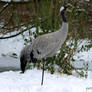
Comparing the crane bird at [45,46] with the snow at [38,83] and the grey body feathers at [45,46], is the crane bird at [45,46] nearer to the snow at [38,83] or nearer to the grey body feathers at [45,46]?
the grey body feathers at [45,46]

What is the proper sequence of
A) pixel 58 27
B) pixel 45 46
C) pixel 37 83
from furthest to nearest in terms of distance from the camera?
pixel 58 27
pixel 37 83
pixel 45 46

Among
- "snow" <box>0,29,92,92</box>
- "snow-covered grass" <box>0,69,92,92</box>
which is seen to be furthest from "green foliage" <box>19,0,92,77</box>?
"snow-covered grass" <box>0,69,92,92</box>

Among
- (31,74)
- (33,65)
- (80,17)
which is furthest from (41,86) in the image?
(80,17)

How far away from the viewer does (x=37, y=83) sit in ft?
20.6

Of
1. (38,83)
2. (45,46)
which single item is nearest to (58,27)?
(45,46)

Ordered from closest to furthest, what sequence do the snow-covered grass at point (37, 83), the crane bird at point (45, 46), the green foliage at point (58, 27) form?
the snow-covered grass at point (37, 83), the crane bird at point (45, 46), the green foliage at point (58, 27)

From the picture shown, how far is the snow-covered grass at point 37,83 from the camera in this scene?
572 centimetres

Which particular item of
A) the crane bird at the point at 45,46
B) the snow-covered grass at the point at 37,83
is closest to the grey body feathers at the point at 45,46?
the crane bird at the point at 45,46

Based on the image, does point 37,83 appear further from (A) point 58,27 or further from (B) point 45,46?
(A) point 58,27

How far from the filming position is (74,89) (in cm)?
582

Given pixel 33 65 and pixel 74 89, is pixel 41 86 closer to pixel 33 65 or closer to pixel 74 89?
pixel 74 89

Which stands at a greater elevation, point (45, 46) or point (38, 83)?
point (45, 46)

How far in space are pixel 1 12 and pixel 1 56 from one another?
211 centimetres

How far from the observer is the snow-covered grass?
572cm
